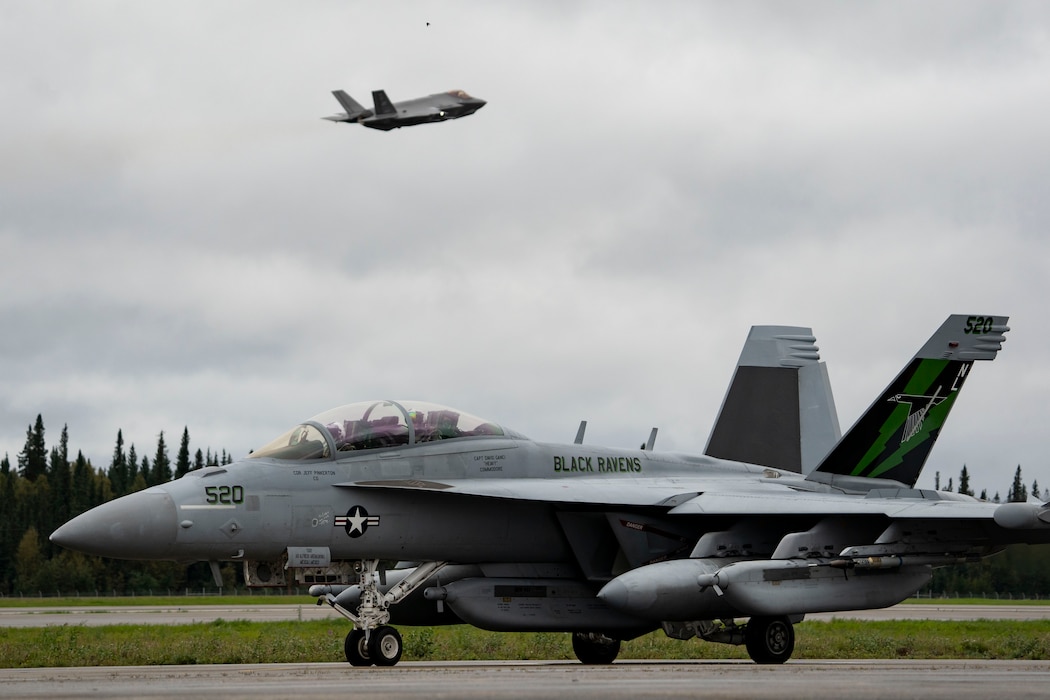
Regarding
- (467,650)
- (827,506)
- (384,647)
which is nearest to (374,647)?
(384,647)

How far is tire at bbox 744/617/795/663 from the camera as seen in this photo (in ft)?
53.4

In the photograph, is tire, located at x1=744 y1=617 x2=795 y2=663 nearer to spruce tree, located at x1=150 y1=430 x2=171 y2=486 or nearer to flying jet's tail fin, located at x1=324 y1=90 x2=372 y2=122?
flying jet's tail fin, located at x1=324 y1=90 x2=372 y2=122

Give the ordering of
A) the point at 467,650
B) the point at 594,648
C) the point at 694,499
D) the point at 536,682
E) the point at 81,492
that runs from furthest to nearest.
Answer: the point at 81,492
the point at 467,650
the point at 594,648
the point at 694,499
the point at 536,682

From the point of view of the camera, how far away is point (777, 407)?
22406 millimetres

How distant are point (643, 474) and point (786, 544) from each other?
2.61 metres

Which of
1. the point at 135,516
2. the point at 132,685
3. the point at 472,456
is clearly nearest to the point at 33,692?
the point at 132,685

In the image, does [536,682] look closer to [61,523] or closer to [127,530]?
[127,530]

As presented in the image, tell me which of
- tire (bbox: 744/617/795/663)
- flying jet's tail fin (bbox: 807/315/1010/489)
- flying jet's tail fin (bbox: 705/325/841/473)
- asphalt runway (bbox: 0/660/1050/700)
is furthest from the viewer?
flying jet's tail fin (bbox: 705/325/841/473)

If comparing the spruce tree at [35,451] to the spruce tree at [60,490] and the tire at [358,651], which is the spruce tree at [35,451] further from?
the tire at [358,651]

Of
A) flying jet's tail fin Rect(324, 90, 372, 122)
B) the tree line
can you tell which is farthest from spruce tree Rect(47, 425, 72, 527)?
flying jet's tail fin Rect(324, 90, 372, 122)

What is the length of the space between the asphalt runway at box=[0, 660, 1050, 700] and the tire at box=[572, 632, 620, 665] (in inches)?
106

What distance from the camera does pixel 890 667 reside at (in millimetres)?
14422

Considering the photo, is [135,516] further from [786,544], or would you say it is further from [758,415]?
[758,415]

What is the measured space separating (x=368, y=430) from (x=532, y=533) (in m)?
2.34
